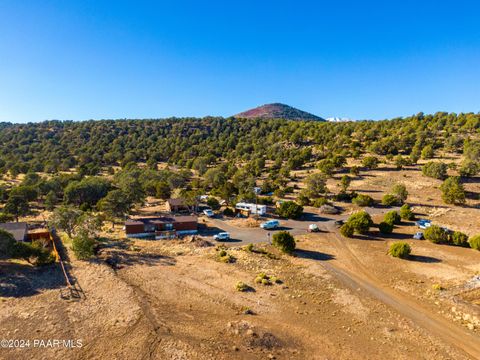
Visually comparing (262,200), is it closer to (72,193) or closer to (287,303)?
(287,303)

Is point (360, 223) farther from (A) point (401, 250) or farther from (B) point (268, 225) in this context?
(B) point (268, 225)

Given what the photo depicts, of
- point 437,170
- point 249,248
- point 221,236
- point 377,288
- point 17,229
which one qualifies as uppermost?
point 437,170

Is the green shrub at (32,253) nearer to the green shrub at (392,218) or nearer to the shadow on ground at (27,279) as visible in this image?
the shadow on ground at (27,279)

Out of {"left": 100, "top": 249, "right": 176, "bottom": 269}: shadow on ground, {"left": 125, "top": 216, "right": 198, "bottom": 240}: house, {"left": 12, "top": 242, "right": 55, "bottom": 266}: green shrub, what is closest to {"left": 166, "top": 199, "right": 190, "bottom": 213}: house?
{"left": 125, "top": 216, "right": 198, "bottom": 240}: house

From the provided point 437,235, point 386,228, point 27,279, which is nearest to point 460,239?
point 437,235

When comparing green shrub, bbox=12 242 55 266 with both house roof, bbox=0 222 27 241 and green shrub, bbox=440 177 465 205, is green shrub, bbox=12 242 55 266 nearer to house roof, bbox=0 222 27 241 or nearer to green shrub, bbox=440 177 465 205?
house roof, bbox=0 222 27 241

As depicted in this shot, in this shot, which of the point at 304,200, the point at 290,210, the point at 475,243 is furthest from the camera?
the point at 304,200
